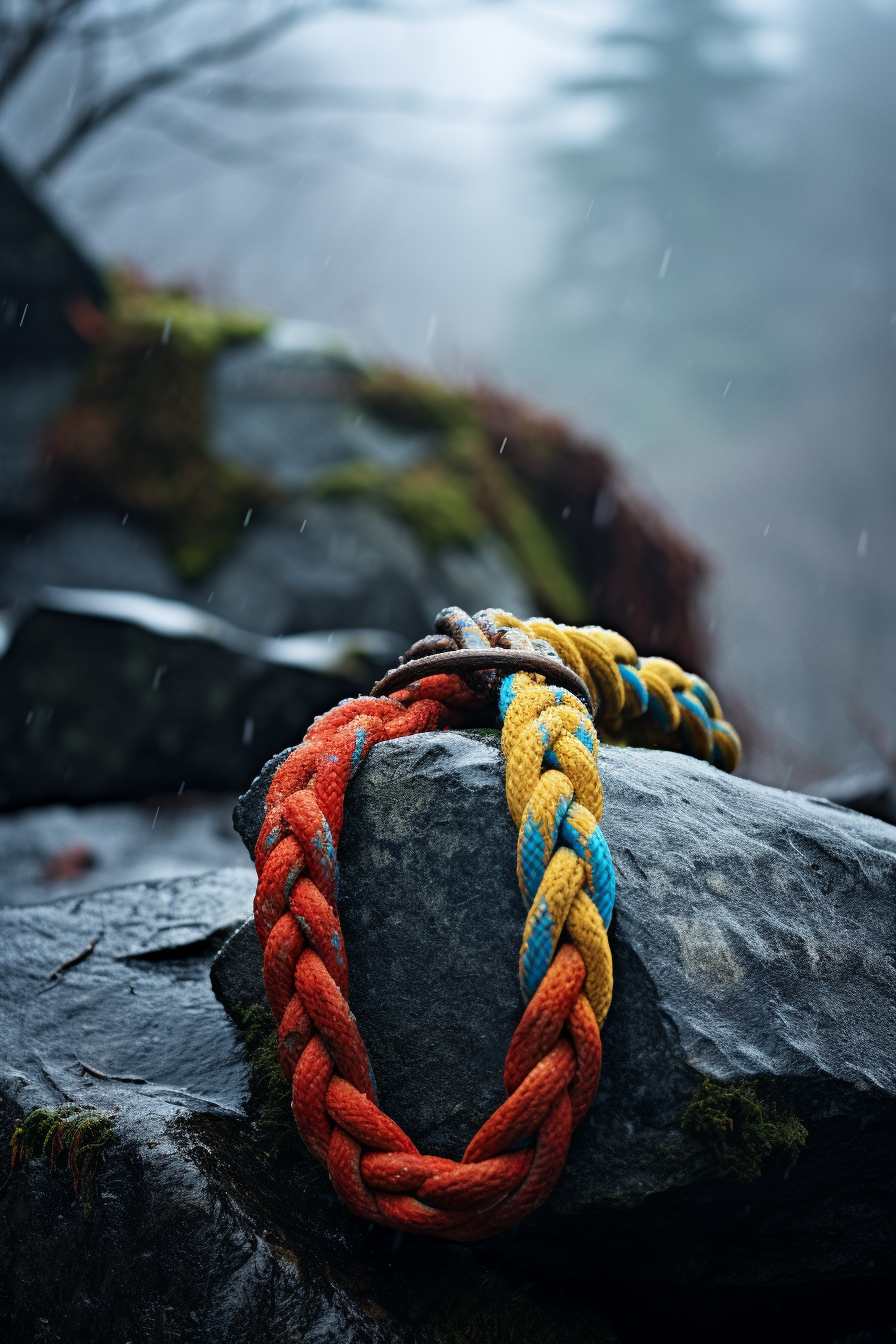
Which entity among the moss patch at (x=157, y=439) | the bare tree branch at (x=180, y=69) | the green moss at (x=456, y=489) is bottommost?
the green moss at (x=456, y=489)

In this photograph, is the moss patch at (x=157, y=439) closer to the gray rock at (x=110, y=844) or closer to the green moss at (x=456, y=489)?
the green moss at (x=456, y=489)

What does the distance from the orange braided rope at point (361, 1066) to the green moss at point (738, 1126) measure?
145 mm

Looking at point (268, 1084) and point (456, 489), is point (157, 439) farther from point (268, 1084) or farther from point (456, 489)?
point (268, 1084)

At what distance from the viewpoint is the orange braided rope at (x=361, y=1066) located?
97 cm

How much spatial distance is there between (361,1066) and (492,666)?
1.96 ft

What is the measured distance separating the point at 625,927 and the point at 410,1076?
0.34 metres

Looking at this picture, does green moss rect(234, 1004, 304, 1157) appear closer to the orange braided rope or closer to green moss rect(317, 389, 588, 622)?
the orange braided rope

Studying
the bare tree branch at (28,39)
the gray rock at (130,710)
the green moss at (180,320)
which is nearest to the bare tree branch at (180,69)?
the bare tree branch at (28,39)

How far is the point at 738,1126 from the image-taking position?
1.04 meters

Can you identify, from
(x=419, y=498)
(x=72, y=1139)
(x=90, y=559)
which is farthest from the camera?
(x=419, y=498)

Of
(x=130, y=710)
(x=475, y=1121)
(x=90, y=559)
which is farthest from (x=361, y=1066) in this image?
(x=90, y=559)

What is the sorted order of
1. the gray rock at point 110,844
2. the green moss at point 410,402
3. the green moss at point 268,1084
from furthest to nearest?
the green moss at point 410,402, the gray rock at point 110,844, the green moss at point 268,1084

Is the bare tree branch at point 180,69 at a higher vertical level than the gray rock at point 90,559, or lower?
higher

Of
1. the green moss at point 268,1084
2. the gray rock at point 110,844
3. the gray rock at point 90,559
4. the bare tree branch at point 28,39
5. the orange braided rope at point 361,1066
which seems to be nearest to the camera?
the orange braided rope at point 361,1066
